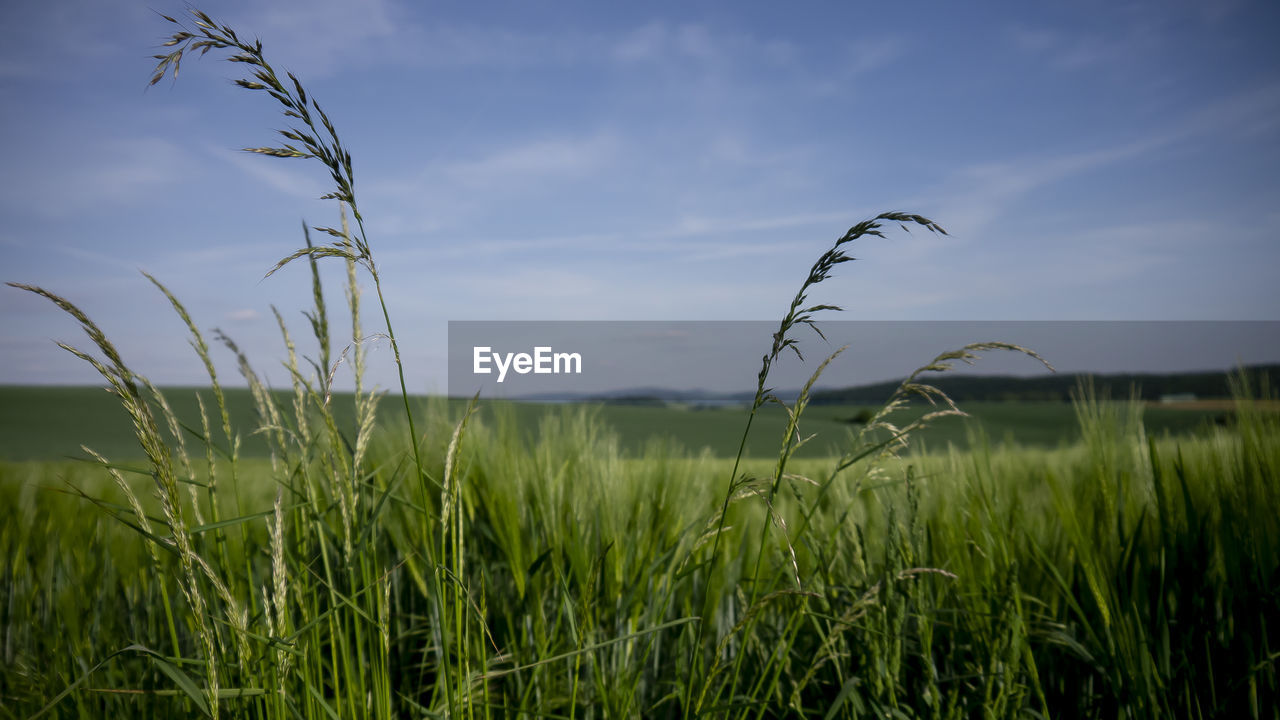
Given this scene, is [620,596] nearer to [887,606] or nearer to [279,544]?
[887,606]

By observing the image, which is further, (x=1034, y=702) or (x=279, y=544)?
(x=1034, y=702)

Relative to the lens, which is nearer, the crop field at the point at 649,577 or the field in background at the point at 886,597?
the crop field at the point at 649,577

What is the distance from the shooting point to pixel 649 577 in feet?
5.84

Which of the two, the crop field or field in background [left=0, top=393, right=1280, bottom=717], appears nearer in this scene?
the crop field

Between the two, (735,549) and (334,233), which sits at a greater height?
(334,233)

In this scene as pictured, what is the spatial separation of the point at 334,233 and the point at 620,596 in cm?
132

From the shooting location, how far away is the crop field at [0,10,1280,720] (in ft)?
3.21

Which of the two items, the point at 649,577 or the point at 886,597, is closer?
the point at 886,597

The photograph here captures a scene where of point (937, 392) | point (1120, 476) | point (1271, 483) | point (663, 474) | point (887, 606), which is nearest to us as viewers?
point (937, 392)

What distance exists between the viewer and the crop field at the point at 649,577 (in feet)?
3.21

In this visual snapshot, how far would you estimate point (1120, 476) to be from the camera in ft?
6.15

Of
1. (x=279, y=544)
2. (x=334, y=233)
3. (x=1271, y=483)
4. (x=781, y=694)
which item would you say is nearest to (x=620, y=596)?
(x=781, y=694)

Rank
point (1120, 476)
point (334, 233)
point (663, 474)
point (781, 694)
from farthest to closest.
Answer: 1. point (663, 474)
2. point (1120, 476)
3. point (781, 694)
4. point (334, 233)

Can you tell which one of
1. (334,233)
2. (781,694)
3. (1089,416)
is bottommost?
(781,694)
